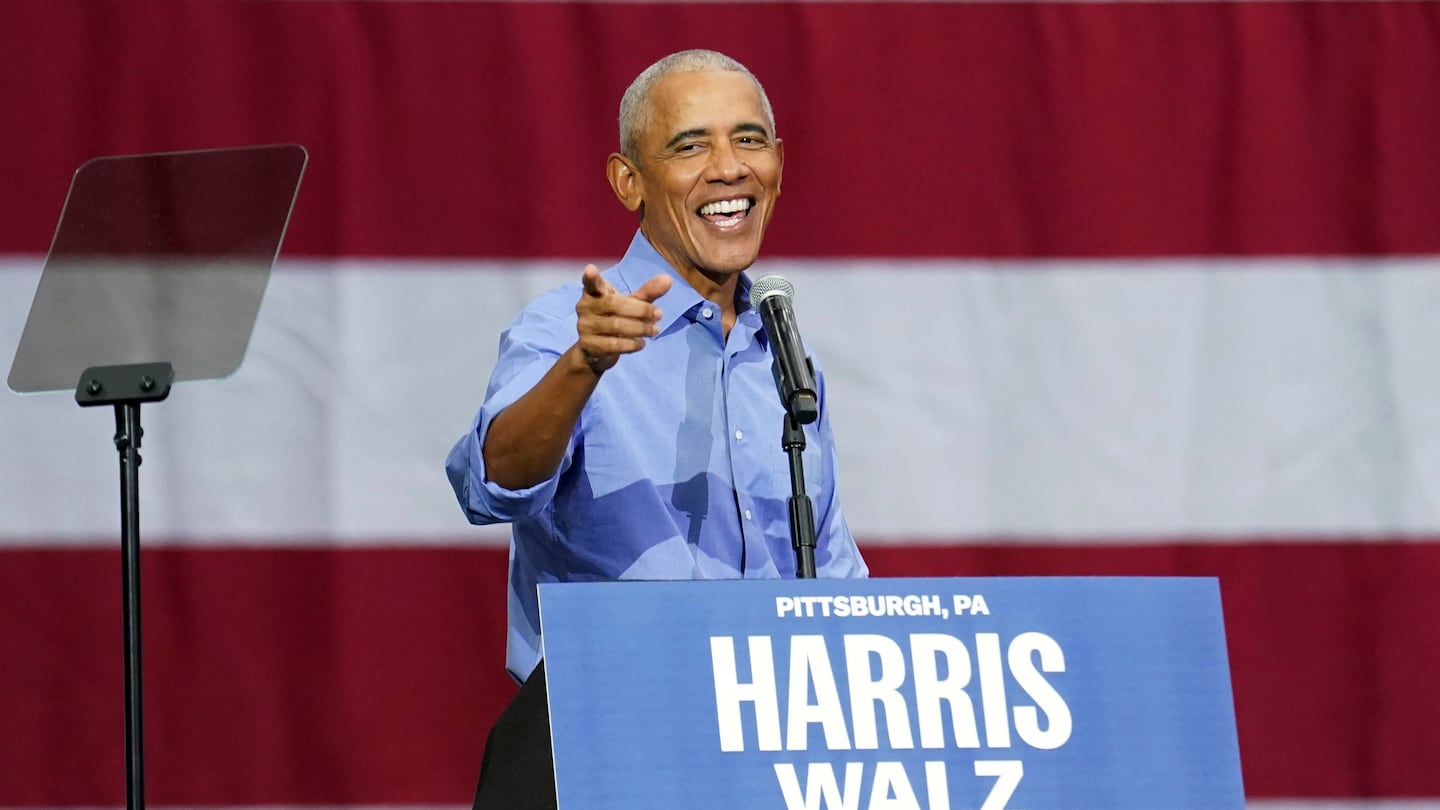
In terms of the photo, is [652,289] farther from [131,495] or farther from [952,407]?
[952,407]

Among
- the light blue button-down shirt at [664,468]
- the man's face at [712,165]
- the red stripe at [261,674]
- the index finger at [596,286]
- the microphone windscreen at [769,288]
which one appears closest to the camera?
the index finger at [596,286]

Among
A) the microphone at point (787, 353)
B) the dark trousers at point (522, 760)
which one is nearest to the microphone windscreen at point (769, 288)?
the microphone at point (787, 353)

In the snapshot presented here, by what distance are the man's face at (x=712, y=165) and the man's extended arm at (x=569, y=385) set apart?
0.36m

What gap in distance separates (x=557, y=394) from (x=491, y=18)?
1187 millimetres

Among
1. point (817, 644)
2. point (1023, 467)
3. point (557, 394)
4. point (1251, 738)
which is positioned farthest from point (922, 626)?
point (1251, 738)

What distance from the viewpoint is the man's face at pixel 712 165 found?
1672mm

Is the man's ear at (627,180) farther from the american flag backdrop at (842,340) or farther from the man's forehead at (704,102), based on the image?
the american flag backdrop at (842,340)

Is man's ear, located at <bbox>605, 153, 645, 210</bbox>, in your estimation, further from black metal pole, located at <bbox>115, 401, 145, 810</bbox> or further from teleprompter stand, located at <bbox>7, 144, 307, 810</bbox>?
black metal pole, located at <bbox>115, 401, 145, 810</bbox>

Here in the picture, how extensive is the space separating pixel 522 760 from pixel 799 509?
11.0 inches

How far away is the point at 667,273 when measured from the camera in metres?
1.69

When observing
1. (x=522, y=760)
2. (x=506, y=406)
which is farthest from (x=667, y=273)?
(x=522, y=760)

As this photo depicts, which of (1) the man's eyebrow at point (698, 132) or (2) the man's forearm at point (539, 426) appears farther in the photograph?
(1) the man's eyebrow at point (698, 132)

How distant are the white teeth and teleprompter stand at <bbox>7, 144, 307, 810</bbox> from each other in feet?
1.32

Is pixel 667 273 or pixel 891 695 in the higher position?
pixel 667 273
